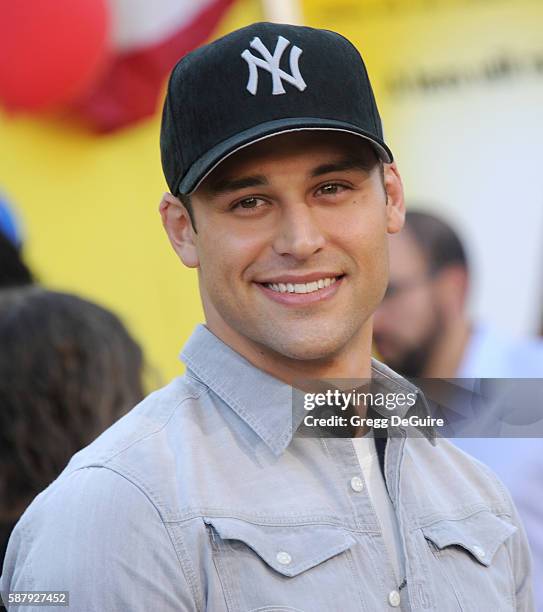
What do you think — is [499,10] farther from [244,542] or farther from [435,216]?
[244,542]

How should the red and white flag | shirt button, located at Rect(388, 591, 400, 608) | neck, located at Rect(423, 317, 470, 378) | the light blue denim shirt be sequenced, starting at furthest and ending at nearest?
the red and white flag
neck, located at Rect(423, 317, 470, 378)
shirt button, located at Rect(388, 591, 400, 608)
the light blue denim shirt

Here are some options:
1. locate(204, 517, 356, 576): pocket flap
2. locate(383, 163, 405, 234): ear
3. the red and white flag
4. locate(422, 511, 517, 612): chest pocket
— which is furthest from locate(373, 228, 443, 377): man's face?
locate(204, 517, 356, 576): pocket flap

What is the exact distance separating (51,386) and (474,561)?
124cm

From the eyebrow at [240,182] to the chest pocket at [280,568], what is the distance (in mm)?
580

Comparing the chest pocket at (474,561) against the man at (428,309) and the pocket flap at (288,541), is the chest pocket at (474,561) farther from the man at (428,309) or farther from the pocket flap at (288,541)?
the man at (428,309)

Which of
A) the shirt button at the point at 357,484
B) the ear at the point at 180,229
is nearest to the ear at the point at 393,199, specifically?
the ear at the point at 180,229

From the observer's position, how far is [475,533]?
7.18ft

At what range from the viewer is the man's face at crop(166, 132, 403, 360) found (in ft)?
6.77

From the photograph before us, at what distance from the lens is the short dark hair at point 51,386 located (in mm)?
2861

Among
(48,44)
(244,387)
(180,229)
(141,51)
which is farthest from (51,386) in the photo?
(141,51)

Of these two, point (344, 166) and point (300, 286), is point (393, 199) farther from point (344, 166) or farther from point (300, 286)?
point (300, 286)

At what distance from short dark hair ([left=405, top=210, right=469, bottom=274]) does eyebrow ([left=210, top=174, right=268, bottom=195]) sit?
2500 mm

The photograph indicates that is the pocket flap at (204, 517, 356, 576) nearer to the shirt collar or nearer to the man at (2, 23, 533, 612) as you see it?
the man at (2, 23, 533, 612)

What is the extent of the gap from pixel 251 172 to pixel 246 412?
0.42 m
